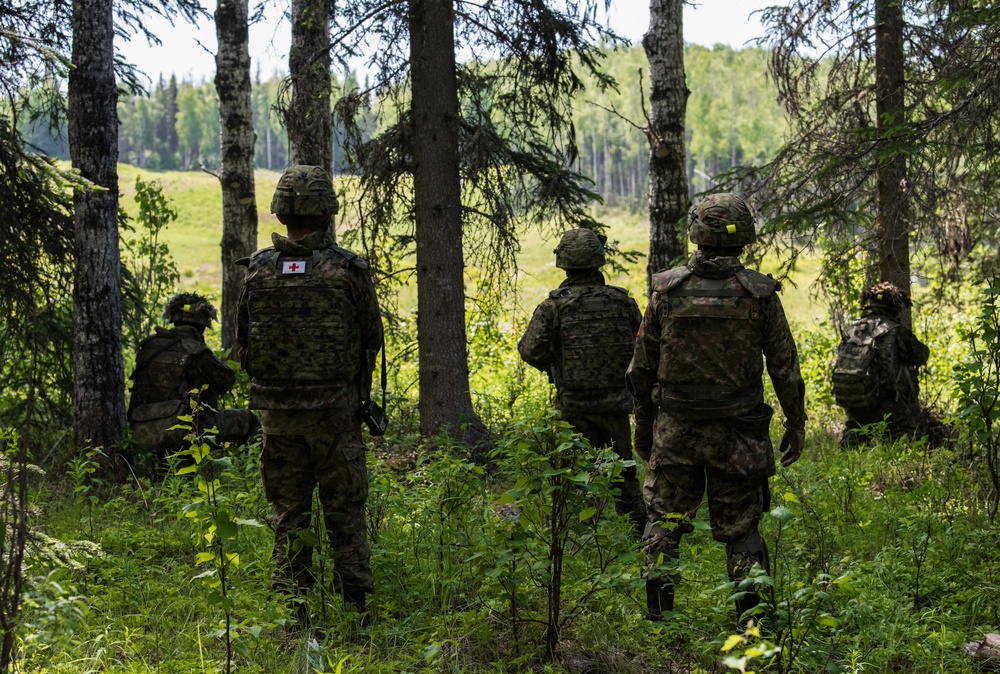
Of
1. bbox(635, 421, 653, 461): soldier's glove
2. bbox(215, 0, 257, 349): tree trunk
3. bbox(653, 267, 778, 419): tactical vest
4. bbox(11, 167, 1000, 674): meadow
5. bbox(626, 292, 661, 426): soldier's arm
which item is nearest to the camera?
bbox(11, 167, 1000, 674): meadow

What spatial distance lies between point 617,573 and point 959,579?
103 inches

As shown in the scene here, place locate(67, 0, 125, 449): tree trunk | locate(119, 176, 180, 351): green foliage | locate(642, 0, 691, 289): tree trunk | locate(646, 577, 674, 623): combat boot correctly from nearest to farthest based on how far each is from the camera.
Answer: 1. locate(646, 577, 674, 623): combat boot
2. locate(67, 0, 125, 449): tree trunk
3. locate(642, 0, 691, 289): tree trunk
4. locate(119, 176, 180, 351): green foliage

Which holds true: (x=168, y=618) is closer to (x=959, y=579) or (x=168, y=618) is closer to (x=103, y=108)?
(x=959, y=579)

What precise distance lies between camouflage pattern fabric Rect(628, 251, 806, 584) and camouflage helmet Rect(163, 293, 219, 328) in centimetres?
507

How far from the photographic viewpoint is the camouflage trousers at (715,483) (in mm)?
4934

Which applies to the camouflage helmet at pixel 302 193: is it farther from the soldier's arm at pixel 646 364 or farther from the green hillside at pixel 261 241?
the green hillside at pixel 261 241

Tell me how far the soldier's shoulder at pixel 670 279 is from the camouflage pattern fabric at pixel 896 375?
16.4 feet

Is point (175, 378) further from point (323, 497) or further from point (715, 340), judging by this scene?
point (715, 340)

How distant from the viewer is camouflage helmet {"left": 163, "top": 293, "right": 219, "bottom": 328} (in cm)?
854

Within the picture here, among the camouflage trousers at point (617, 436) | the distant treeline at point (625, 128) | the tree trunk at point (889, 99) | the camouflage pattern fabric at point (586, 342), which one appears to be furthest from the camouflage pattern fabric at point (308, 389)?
the distant treeline at point (625, 128)

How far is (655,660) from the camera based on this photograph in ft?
14.6

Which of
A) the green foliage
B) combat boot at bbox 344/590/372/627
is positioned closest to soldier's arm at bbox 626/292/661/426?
combat boot at bbox 344/590/372/627

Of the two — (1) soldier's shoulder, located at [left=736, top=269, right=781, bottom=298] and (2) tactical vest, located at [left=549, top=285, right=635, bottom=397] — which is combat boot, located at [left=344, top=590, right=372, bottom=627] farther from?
(1) soldier's shoulder, located at [left=736, top=269, right=781, bottom=298]

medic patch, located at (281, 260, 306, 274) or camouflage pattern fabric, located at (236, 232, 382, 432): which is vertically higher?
medic patch, located at (281, 260, 306, 274)
